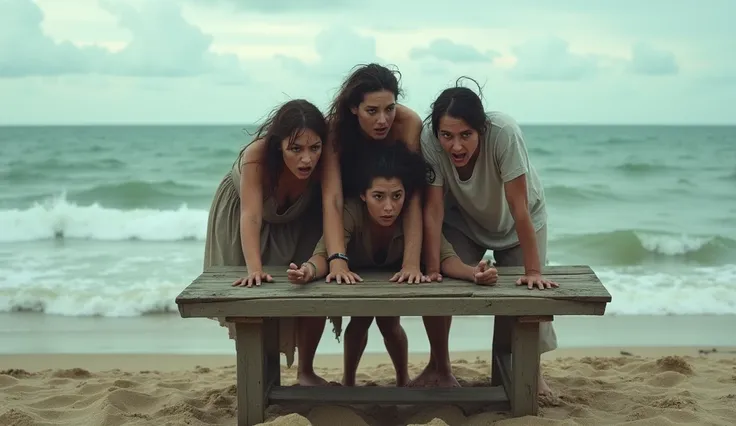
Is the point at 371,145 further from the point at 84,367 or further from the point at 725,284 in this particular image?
the point at 725,284

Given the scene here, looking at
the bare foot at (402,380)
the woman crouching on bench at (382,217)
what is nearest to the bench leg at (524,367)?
the woman crouching on bench at (382,217)

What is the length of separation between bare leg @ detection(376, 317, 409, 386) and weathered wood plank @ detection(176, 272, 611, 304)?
0.77m

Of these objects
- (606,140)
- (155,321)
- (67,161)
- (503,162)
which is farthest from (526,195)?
(606,140)

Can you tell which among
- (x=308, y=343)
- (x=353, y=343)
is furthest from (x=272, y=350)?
(x=353, y=343)

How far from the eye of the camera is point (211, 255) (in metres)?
4.55

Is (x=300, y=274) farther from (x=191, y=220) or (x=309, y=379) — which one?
(x=191, y=220)

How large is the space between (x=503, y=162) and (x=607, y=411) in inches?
53.6

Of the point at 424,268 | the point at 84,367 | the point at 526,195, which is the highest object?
the point at 526,195

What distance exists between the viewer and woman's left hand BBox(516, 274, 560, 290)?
12.3 feet

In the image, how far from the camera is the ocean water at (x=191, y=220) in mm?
7805

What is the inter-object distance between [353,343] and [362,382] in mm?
508

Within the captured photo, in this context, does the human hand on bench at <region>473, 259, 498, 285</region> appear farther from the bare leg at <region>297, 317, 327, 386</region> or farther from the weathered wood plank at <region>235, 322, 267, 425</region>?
the bare leg at <region>297, 317, 327, 386</region>

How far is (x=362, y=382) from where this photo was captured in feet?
16.5

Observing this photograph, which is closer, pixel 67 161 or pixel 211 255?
pixel 211 255
